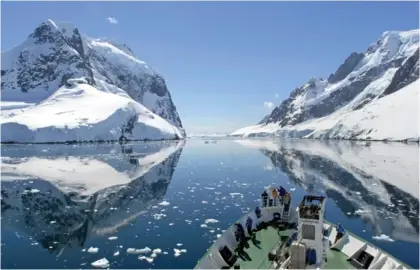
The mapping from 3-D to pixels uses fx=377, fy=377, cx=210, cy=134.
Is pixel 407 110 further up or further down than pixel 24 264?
further up

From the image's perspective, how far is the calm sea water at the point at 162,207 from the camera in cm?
2939

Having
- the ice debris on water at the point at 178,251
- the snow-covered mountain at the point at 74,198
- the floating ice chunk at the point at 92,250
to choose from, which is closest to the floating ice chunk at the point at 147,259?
the ice debris on water at the point at 178,251

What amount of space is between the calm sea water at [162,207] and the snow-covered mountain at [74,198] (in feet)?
0.37

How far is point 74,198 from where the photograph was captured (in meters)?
49.4

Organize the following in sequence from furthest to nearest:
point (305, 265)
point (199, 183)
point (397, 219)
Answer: point (199, 183) → point (397, 219) → point (305, 265)

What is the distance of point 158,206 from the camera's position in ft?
148

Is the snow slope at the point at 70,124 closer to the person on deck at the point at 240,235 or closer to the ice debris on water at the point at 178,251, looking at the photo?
the ice debris on water at the point at 178,251

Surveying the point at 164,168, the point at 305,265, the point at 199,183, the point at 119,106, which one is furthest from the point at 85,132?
the point at 305,265

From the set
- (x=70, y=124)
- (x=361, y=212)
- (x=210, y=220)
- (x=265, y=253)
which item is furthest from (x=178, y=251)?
(x=70, y=124)

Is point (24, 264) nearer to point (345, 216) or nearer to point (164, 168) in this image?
point (345, 216)

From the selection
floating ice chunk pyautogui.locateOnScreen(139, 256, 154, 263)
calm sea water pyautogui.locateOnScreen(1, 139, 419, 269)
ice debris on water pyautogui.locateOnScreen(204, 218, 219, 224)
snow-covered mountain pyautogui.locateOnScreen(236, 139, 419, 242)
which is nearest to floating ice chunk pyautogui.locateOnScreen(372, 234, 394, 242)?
calm sea water pyautogui.locateOnScreen(1, 139, 419, 269)

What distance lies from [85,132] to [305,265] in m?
170

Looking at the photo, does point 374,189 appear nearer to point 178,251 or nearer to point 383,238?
point 383,238

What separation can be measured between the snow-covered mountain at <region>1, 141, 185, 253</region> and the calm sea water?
0.11 meters
